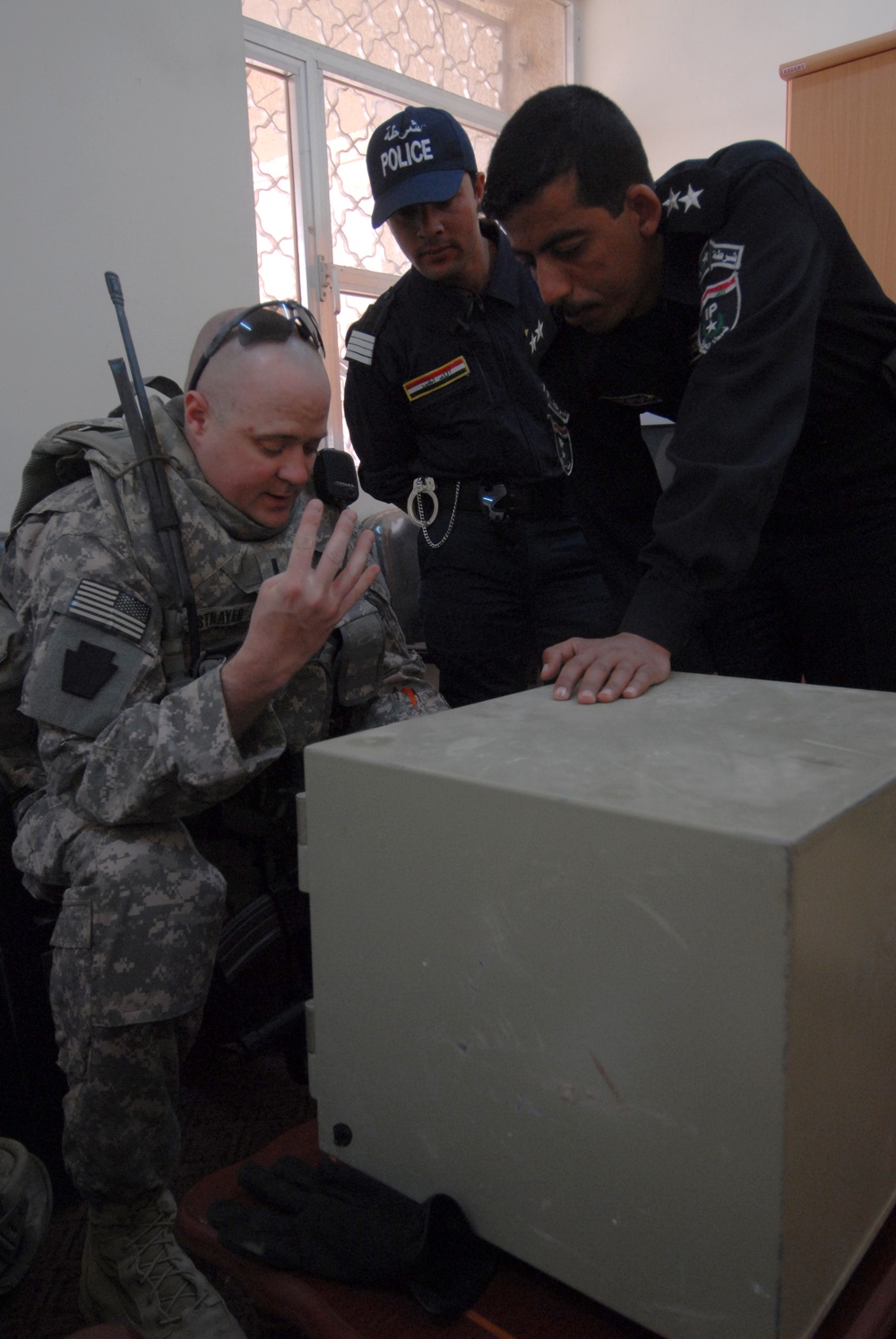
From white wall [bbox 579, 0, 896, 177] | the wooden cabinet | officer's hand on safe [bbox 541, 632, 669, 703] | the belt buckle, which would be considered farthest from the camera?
white wall [bbox 579, 0, 896, 177]

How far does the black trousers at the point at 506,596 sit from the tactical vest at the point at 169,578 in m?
0.38

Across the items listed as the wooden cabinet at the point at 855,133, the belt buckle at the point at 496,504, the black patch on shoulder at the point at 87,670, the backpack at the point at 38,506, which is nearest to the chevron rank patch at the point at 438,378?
the belt buckle at the point at 496,504

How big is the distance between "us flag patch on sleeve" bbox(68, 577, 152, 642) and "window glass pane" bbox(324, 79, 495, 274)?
8.49ft

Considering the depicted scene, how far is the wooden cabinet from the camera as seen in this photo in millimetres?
2061

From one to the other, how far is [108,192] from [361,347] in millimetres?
1139

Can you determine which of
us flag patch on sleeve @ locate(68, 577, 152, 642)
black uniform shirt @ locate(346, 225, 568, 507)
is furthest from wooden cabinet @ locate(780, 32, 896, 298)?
us flag patch on sleeve @ locate(68, 577, 152, 642)

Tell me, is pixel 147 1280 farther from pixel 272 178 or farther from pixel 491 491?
pixel 272 178

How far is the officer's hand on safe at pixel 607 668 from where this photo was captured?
2.59 feet

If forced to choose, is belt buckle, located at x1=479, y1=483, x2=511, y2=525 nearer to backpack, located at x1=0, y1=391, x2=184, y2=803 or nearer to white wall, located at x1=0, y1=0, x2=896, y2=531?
backpack, located at x1=0, y1=391, x2=184, y2=803

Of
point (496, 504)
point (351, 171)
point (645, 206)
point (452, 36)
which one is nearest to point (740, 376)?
point (645, 206)

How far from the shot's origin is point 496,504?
5.02ft

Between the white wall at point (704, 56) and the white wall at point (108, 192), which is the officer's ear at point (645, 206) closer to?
the white wall at point (108, 192)

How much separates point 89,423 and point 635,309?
2.16 ft

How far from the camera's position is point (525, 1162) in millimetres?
570
